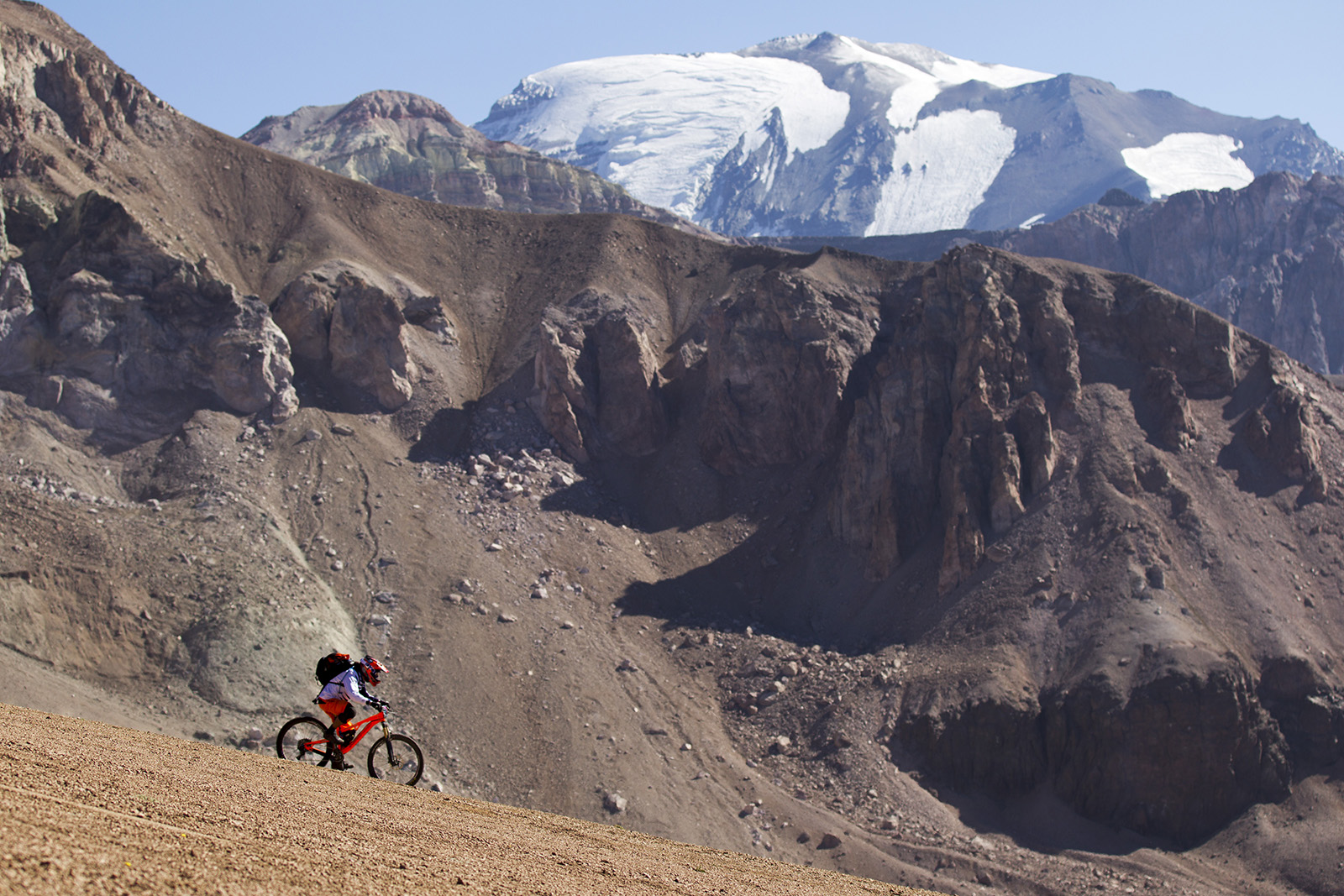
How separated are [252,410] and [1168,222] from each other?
11278 centimetres

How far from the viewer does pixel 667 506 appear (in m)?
52.0

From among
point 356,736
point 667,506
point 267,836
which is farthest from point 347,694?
point 667,506

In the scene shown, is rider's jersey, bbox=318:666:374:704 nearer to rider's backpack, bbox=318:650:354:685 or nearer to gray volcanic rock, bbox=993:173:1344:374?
rider's backpack, bbox=318:650:354:685

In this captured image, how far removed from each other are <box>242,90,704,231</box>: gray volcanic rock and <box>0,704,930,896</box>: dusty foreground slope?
108196 mm

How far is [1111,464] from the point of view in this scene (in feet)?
143

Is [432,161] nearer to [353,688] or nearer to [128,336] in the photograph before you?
[128,336]

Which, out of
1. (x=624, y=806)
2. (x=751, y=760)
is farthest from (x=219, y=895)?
(x=751, y=760)

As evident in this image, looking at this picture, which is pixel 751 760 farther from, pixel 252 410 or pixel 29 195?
pixel 29 195

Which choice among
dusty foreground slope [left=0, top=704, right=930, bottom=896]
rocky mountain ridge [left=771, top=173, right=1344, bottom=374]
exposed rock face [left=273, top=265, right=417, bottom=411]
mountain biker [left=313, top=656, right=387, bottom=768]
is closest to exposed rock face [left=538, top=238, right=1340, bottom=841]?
exposed rock face [left=273, top=265, right=417, bottom=411]

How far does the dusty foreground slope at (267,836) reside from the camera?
846 cm

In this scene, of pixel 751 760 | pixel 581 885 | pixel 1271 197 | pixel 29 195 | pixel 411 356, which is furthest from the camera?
pixel 1271 197

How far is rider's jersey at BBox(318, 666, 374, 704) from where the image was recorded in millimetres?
14805

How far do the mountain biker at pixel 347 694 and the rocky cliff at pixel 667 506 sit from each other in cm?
2021

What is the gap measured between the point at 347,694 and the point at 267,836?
191 inches
